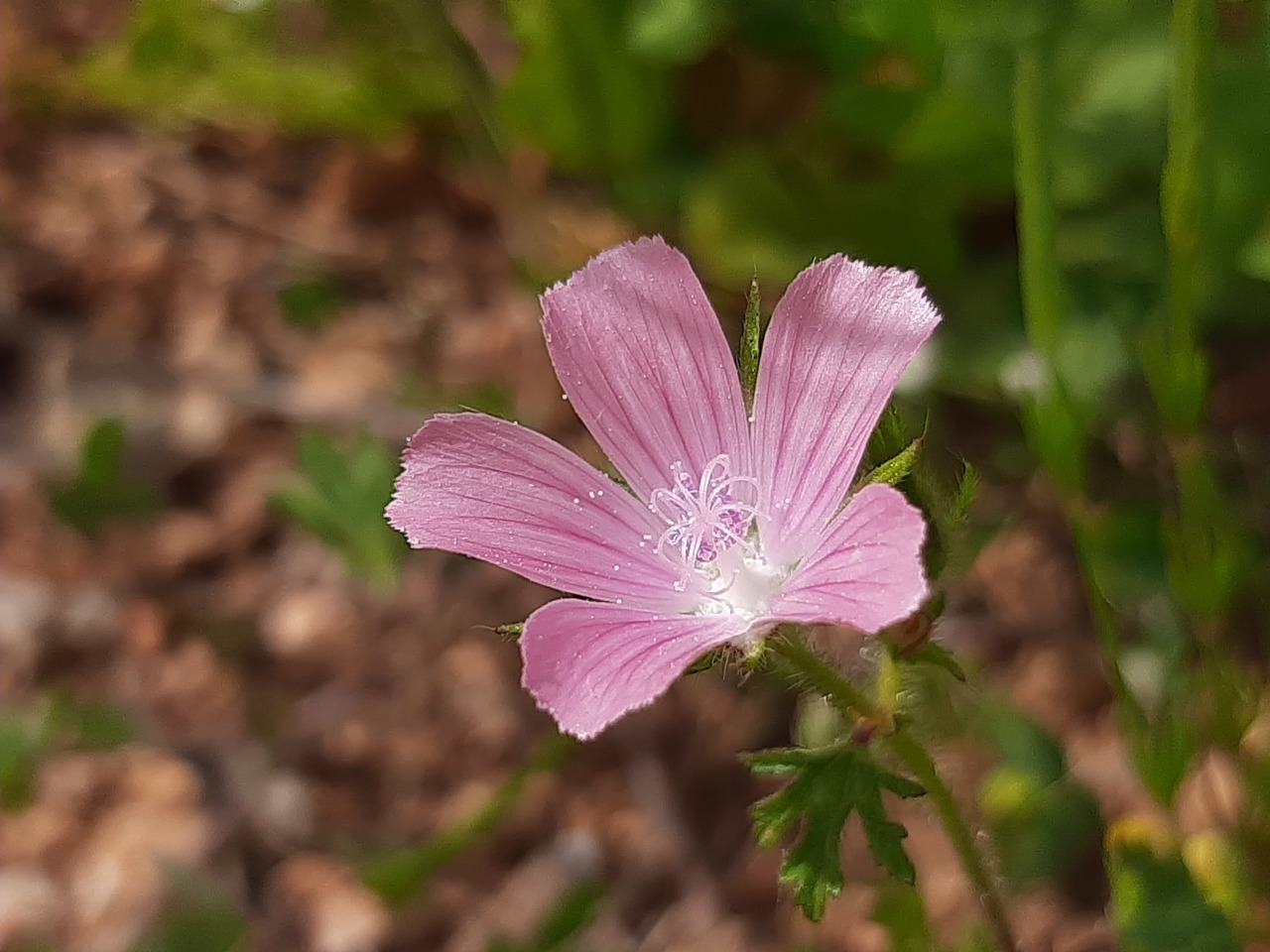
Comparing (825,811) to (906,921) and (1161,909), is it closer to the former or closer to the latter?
(906,921)

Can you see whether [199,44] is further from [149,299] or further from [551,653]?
[551,653]

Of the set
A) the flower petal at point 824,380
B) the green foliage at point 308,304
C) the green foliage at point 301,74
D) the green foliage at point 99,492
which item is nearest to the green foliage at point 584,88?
the green foliage at point 301,74

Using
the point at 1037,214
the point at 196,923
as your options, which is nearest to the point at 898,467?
the point at 1037,214

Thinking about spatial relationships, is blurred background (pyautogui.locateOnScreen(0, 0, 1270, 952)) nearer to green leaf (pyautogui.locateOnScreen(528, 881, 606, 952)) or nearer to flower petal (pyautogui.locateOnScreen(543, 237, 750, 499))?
green leaf (pyautogui.locateOnScreen(528, 881, 606, 952))

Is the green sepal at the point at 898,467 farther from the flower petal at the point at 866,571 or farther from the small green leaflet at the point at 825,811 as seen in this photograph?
the small green leaflet at the point at 825,811

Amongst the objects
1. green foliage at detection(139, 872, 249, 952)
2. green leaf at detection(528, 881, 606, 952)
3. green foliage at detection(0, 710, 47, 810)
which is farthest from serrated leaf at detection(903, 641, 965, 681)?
green foliage at detection(0, 710, 47, 810)

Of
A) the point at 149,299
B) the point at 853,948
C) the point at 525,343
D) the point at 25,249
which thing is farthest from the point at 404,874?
the point at 25,249
